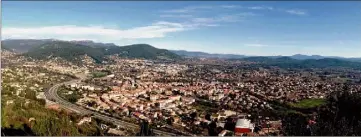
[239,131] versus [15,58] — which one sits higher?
[15,58]

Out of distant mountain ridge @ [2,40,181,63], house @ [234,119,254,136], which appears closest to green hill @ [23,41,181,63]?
distant mountain ridge @ [2,40,181,63]

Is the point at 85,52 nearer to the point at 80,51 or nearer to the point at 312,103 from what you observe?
the point at 80,51

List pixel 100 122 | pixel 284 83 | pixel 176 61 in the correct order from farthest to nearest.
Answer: pixel 284 83
pixel 176 61
pixel 100 122

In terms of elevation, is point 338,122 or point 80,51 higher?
point 80,51

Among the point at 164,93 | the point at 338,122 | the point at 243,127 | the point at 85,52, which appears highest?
the point at 85,52

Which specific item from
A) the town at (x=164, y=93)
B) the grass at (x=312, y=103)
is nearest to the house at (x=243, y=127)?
the town at (x=164, y=93)

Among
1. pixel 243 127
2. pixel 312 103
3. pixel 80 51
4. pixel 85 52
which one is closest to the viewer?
pixel 243 127

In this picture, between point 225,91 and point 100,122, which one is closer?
point 100,122

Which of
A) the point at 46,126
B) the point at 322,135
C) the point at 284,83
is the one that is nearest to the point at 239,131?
the point at 322,135

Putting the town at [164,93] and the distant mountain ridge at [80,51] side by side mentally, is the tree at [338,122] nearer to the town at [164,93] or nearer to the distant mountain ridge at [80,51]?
the town at [164,93]

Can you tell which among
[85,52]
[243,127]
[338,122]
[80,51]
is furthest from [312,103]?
[80,51]

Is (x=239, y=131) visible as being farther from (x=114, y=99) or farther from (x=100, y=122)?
(x=114, y=99)
